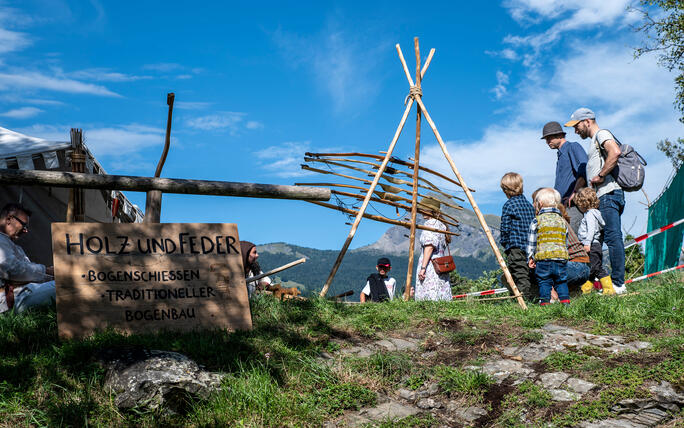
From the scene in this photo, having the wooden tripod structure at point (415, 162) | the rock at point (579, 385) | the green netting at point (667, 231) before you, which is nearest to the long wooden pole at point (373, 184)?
the wooden tripod structure at point (415, 162)

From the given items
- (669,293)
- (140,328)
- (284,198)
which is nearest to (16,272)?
(140,328)

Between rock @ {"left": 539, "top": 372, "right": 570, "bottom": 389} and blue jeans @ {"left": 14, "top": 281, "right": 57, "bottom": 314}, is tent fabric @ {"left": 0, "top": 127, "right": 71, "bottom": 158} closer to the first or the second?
blue jeans @ {"left": 14, "top": 281, "right": 57, "bottom": 314}

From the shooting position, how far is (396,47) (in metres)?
9.02

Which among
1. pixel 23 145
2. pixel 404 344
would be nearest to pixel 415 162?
pixel 404 344

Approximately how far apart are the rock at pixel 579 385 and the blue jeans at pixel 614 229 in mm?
3962

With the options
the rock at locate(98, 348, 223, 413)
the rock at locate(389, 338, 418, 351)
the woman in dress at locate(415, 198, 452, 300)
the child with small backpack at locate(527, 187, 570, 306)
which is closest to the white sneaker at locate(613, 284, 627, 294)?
the child with small backpack at locate(527, 187, 570, 306)

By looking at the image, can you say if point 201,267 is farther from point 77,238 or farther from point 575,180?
point 575,180

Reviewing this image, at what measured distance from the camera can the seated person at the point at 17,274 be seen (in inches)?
221

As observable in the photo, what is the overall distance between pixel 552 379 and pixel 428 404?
111 centimetres

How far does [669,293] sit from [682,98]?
1375 centimetres

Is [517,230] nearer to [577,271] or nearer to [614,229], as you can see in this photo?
[577,271]

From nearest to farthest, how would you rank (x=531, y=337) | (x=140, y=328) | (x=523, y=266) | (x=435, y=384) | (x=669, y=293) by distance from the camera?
(x=435, y=384) < (x=140, y=328) < (x=531, y=337) < (x=669, y=293) < (x=523, y=266)

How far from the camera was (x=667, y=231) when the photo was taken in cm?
1307

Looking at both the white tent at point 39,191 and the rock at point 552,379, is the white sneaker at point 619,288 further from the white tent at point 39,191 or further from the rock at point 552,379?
the white tent at point 39,191
